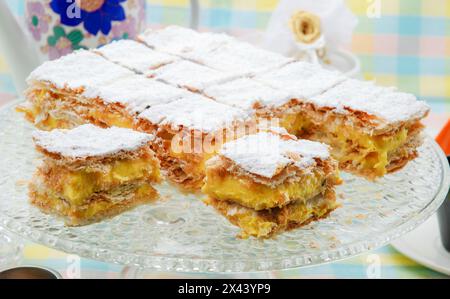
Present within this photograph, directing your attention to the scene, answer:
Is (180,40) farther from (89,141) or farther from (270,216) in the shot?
(270,216)

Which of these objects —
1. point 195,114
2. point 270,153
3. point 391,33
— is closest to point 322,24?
point 391,33

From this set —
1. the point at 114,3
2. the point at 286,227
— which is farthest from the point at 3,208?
the point at 114,3

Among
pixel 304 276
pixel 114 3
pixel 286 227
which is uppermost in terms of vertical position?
pixel 114 3

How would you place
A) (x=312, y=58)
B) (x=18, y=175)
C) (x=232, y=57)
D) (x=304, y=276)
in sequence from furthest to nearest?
(x=312, y=58) < (x=232, y=57) < (x=304, y=276) < (x=18, y=175)

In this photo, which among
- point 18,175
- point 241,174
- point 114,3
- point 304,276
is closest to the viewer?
point 241,174

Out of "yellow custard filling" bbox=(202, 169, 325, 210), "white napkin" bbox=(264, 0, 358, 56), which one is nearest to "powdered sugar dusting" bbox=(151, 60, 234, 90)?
"yellow custard filling" bbox=(202, 169, 325, 210)

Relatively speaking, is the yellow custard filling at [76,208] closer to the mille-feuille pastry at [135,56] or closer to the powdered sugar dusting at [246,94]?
the powdered sugar dusting at [246,94]

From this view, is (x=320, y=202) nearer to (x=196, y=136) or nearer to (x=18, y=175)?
(x=196, y=136)

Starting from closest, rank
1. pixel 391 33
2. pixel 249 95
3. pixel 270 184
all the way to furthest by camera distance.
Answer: pixel 270 184 < pixel 249 95 < pixel 391 33
